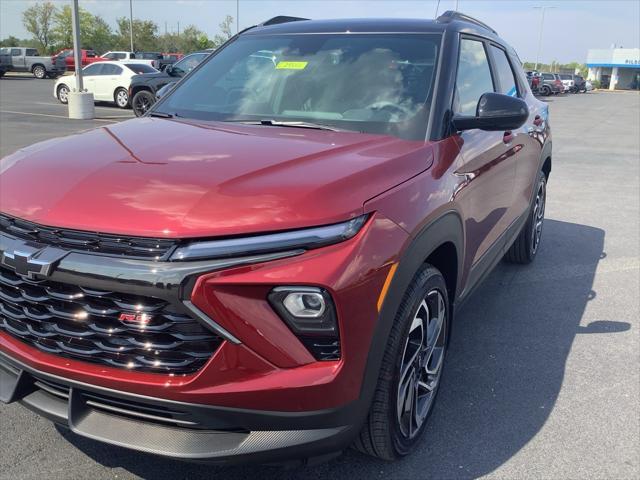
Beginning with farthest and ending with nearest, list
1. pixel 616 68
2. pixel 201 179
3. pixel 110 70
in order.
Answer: pixel 616 68 → pixel 110 70 → pixel 201 179

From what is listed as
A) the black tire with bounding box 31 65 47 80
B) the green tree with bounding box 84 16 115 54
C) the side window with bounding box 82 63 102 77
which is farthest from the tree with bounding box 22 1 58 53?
the side window with bounding box 82 63 102 77

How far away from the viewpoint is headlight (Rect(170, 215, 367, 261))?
6.27 feet

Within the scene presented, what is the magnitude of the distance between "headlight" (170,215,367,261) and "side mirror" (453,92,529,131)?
4.21 feet

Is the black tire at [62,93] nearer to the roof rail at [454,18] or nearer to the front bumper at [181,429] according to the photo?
the roof rail at [454,18]

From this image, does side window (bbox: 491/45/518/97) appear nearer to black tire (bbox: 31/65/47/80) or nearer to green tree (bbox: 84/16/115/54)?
black tire (bbox: 31/65/47/80)

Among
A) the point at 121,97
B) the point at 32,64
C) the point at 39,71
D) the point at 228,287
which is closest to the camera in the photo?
the point at 228,287

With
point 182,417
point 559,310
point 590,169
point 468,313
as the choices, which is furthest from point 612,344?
point 590,169

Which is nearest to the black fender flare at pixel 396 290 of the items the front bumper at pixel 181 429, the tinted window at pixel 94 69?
the front bumper at pixel 181 429

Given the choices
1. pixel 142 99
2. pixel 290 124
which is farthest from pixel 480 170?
pixel 142 99

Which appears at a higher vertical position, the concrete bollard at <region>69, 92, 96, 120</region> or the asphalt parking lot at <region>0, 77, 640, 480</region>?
the concrete bollard at <region>69, 92, 96, 120</region>

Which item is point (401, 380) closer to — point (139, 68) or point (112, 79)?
point (139, 68)

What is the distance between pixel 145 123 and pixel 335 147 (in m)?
1.16

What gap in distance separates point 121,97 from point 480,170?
1867cm

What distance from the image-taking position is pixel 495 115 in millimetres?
2967
